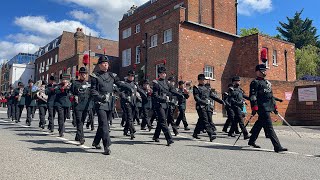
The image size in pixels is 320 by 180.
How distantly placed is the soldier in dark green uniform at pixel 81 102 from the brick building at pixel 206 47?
674 inches

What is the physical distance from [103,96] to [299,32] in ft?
176

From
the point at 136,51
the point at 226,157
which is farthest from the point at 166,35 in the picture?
the point at 226,157

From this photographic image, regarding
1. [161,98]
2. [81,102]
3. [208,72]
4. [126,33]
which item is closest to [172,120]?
[161,98]

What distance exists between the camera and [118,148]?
7.46 m

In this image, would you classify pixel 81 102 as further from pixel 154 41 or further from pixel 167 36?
pixel 154 41

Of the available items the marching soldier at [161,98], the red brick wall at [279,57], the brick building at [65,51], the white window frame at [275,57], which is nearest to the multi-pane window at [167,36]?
the red brick wall at [279,57]

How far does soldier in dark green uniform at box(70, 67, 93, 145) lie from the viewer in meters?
8.00

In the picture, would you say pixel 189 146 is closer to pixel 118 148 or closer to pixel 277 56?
pixel 118 148

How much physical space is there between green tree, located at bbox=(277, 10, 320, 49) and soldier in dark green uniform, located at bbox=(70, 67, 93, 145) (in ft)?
169

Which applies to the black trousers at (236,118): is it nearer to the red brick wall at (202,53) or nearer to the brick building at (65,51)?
the red brick wall at (202,53)

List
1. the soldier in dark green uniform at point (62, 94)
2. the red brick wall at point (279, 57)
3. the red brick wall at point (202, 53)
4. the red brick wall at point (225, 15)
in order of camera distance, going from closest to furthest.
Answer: the soldier in dark green uniform at point (62, 94) < the red brick wall at point (202, 53) < the red brick wall at point (279, 57) < the red brick wall at point (225, 15)

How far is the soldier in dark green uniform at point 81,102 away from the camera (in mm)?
7999

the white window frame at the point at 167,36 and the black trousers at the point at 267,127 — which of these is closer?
the black trousers at the point at 267,127

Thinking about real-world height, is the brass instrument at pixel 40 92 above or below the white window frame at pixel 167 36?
below
